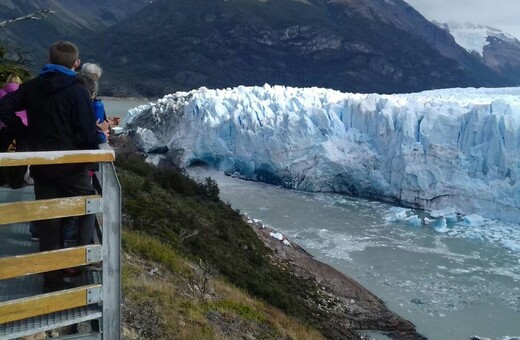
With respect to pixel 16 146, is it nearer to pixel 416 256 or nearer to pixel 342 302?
pixel 342 302

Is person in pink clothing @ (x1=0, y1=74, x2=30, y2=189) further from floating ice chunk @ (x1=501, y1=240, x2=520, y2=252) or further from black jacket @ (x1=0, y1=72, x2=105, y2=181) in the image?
floating ice chunk @ (x1=501, y1=240, x2=520, y2=252)

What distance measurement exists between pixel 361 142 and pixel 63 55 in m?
16.0

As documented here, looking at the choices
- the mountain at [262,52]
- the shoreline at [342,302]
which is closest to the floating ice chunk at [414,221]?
the shoreline at [342,302]

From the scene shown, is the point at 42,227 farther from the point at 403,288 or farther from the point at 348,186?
the point at 348,186

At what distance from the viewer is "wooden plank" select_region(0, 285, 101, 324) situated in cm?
200

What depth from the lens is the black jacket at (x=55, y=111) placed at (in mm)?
2264

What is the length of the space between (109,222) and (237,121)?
17.6m

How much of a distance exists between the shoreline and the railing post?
5.48 metres

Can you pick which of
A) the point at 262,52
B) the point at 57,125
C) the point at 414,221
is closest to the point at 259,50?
the point at 262,52

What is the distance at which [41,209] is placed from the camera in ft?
6.68

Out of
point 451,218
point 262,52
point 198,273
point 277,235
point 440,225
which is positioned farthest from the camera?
point 262,52

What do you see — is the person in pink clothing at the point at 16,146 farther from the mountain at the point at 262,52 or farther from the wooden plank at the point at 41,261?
the mountain at the point at 262,52

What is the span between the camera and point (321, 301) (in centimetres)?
870

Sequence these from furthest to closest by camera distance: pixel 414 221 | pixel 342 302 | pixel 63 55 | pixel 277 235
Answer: pixel 414 221
pixel 277 235
pixel 342 302
pixel 63 55
